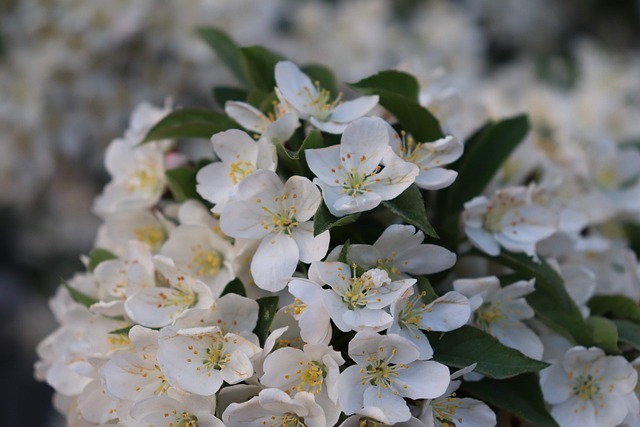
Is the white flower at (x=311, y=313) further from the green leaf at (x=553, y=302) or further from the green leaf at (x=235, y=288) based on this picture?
the green leaf at (x=553, y=302)

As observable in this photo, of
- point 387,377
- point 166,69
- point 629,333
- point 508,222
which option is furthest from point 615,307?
point 166,69

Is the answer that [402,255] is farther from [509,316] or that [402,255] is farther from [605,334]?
[605,334]

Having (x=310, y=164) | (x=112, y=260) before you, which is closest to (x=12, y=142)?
(x=112, y=260)

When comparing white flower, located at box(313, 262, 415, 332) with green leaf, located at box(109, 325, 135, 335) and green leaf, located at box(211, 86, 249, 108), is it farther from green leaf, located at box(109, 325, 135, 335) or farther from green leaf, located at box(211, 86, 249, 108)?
green leaf, located at box(211, 86, 249, 108)

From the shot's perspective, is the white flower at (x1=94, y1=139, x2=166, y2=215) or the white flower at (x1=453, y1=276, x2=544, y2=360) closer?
the white flower at (x1=453, y1=276, x2=544, y2=360)

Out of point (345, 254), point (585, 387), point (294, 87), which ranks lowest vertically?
point (585, 387)

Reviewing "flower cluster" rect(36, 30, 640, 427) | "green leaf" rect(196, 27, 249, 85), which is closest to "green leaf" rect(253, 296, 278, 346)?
"flower cluster" rect(36, 30, 640, 427)
